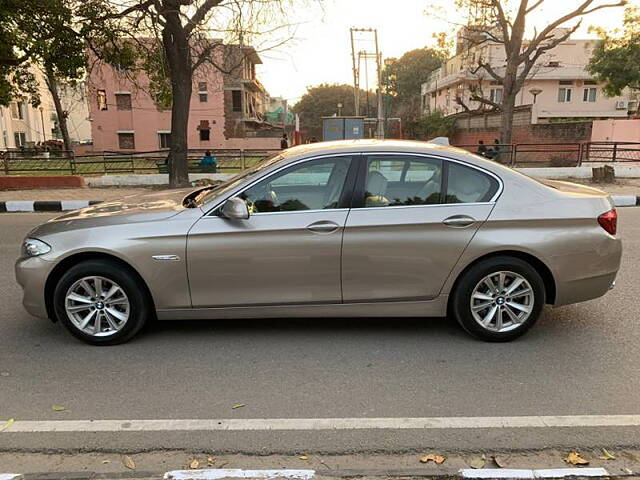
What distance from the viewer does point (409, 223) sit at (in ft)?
13.3

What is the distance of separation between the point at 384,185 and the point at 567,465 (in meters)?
2.32

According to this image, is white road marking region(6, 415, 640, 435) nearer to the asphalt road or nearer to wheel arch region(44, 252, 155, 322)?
the asphalt road

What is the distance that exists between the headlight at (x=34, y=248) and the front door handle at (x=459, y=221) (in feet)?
10.3

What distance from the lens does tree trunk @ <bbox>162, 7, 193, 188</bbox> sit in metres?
13.3

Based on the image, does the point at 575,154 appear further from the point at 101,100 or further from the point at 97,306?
the point at 101,100

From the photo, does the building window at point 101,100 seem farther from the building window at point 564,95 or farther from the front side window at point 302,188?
the building window at point 564,95

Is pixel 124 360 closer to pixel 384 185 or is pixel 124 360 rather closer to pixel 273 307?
pixel 273 307

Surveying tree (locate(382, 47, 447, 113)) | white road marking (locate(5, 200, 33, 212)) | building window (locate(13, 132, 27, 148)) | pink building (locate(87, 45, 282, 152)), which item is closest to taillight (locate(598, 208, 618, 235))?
white road marking (locate(5, 200, 33, 212))

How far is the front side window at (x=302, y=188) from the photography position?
412 cm

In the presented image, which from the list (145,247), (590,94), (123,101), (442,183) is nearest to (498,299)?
(442,183)

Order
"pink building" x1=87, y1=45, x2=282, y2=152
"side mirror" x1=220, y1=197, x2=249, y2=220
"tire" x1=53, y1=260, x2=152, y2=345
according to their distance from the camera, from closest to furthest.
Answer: "side mirror" x1=220, y1=197, x2=249, y2=220, "tire" x1=53, y1=260, x2=152, y2=345, "pink building" x1=87, y1=45, x2=282, y2=152

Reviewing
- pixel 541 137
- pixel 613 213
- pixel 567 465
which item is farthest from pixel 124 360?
pixel 541 137

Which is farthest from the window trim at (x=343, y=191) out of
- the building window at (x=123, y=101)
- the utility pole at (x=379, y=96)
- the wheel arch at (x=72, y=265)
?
the building window at (x=123, y=101)

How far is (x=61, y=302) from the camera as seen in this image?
408 cm
